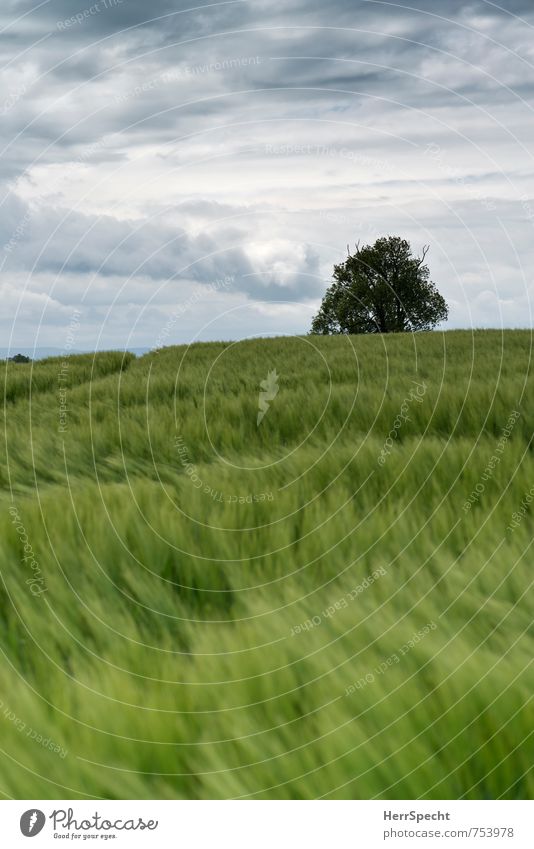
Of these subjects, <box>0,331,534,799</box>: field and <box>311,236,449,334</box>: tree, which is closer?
<box>0,331,534,799</box>: field

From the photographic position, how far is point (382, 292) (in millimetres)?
30000

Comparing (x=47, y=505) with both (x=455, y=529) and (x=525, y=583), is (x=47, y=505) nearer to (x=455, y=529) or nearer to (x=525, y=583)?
(x=455, y=529)

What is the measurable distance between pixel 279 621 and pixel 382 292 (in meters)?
29.6

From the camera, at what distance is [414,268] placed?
3039 centimetres

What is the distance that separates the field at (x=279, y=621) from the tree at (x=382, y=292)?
25644 mm

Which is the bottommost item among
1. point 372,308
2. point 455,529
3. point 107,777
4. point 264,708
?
point 107,777

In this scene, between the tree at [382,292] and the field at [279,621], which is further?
the tree at [382,292]

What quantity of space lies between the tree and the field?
25.6m

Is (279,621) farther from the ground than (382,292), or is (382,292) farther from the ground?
(382,292)

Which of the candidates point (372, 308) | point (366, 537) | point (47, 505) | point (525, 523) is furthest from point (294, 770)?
point (372, 308)

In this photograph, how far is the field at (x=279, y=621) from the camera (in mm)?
1159

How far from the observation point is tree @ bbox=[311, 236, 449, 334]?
29297 mm

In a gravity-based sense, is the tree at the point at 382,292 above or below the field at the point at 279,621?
above

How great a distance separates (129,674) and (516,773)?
0.71 metres
